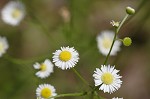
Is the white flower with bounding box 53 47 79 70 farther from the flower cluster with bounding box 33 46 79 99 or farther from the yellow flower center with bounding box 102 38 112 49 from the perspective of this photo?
the yellow flower center with bounding box 102 38 112 49

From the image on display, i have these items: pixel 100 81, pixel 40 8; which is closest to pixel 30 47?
pixel 40 8

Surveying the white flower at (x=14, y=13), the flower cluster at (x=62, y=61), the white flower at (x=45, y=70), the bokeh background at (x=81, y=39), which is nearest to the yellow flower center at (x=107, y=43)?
the bokeh background at (x=81, y=39)

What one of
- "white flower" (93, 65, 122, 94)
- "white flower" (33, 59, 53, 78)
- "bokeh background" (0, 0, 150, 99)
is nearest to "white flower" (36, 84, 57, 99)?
"white flower" (33, 59, 53, 78)

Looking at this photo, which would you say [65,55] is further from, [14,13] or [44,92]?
[14,13]

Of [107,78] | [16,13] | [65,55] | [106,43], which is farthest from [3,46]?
[107,78]

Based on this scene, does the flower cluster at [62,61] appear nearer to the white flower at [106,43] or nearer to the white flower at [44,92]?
the white flower at [44,92]
